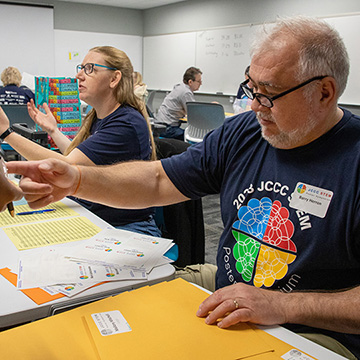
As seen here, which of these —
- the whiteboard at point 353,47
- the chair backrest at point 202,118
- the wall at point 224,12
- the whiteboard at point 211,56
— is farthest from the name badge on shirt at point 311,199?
the whiteboard at point 211,56

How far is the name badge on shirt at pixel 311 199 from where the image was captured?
1.06 m

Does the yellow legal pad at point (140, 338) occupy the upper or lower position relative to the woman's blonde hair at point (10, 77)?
lower

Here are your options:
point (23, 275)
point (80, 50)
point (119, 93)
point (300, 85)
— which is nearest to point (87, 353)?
point (23, 275)

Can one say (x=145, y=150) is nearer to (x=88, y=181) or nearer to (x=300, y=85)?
(x=88, y=181)

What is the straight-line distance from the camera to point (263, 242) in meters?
1.13

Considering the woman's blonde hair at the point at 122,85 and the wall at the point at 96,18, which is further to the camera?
the wall at the point at 96,18

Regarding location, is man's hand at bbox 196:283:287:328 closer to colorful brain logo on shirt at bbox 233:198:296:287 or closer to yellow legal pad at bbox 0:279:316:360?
yellow legal pad at bbox 0:279:316:360

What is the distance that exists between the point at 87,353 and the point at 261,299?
1.38 feet

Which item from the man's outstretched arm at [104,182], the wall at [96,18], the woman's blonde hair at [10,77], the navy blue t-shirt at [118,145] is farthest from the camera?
the wall at [96,18]

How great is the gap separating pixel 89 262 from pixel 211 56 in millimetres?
7425

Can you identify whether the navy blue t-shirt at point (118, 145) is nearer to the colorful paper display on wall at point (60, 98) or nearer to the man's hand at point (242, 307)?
the colorful paper display on wall at point (60, 98)

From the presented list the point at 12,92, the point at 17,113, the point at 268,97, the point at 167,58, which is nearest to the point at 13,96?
the point at 12,92

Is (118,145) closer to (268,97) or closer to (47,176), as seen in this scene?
(47,176)

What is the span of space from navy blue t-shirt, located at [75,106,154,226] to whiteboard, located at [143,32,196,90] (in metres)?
6.88
